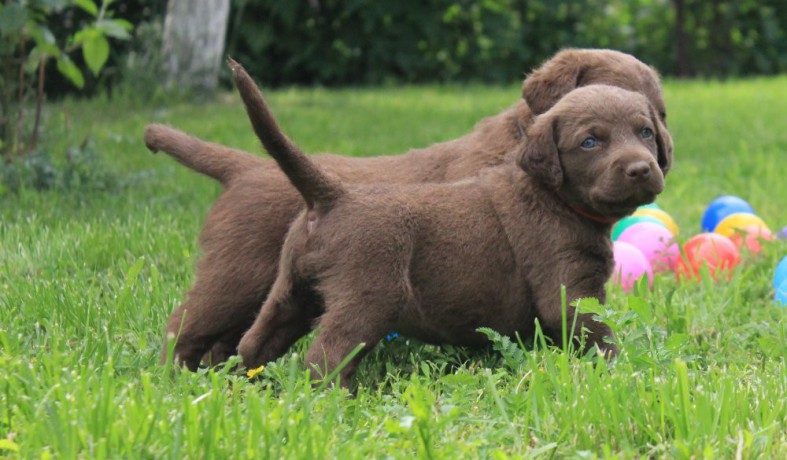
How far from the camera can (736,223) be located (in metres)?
5.48

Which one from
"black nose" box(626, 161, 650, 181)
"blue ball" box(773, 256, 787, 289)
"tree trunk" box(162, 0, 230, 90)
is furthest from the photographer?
"tree trunk" box(162, 0, 230, 90)

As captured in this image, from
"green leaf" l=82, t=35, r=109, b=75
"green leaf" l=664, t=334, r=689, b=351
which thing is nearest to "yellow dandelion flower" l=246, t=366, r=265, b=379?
"green leaf" l=664, t=334, r=689, b=351

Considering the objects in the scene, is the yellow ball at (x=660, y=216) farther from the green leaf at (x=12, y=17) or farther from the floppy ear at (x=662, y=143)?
the green leaf at (x=12, y=17)

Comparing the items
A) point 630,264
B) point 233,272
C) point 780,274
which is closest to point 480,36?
point 630,264

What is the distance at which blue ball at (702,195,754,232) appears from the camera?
588 cm

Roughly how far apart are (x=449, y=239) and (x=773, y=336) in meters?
1.35

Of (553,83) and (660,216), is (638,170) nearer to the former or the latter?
(553,83)

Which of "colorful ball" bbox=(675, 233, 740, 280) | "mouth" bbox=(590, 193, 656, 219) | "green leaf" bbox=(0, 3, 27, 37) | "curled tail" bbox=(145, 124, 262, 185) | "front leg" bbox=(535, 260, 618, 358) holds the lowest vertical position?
"colorful ball" bbox=(675, 233, 740, 280)

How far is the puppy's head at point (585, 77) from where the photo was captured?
13.4 ft

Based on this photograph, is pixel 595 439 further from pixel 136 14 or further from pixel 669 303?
pixel 136 14

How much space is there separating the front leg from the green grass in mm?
102

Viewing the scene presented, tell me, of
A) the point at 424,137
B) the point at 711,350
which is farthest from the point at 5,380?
the point at 424,137

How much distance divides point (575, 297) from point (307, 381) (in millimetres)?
1021

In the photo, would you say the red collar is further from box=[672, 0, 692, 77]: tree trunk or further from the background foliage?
box=[672, 0, 692, 77]: tree trunk
